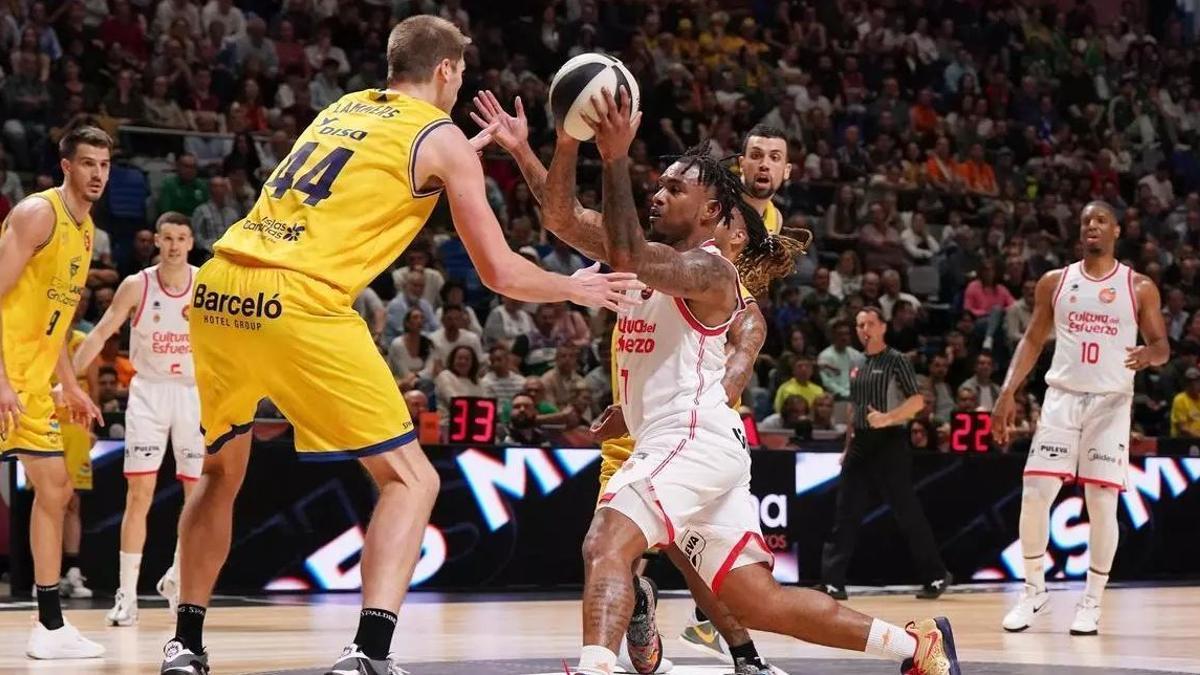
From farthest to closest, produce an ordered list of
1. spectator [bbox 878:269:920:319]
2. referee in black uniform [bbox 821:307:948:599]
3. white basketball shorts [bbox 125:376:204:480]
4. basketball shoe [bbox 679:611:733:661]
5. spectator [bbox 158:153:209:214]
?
1. spectator [bbox 878:269:920:319]
2. spectator [bbox 158:153:209:214]
3. referee in black uniform [bbox 821:307:948:599]
4. white basketball shorts [bbox 125:376:204:480]
5. basketball shoe [bbox 679:611:733:661]

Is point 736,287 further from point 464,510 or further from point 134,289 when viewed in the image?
point 464,510

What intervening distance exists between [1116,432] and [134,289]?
5.37 metres

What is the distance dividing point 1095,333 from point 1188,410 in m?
6.55

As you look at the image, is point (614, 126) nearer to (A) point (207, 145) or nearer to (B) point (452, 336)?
(B) point (452, 336)

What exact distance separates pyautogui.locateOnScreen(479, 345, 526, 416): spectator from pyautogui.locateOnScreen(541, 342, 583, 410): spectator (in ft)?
0.75

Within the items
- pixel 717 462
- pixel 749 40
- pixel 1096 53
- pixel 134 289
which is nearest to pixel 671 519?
pixel 717 462

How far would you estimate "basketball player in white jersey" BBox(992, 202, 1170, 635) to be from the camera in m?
9.27

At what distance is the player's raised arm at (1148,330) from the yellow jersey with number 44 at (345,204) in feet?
16.8

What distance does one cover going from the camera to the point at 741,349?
20.2ft

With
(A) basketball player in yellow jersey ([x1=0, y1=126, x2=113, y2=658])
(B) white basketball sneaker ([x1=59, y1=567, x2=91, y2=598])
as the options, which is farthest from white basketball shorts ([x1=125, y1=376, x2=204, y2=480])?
(A) basketball player in yellow jersey ([x1=0, y1=126, x2=113, y2=658])

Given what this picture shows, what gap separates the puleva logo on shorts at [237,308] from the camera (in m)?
5.20

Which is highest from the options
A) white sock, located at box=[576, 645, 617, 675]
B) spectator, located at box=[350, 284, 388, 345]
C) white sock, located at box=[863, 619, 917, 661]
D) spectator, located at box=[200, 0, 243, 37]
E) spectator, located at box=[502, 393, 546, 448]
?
spectator, located at box=[200, 0, 243, 37]

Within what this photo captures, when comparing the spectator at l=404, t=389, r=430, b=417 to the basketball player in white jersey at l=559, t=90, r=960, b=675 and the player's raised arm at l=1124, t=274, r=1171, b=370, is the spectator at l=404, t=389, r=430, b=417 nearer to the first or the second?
the player's raised arm at l=1124, t=274, r=1171, b=370

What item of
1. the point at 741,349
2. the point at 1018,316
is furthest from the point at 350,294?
the point at 1018,316
